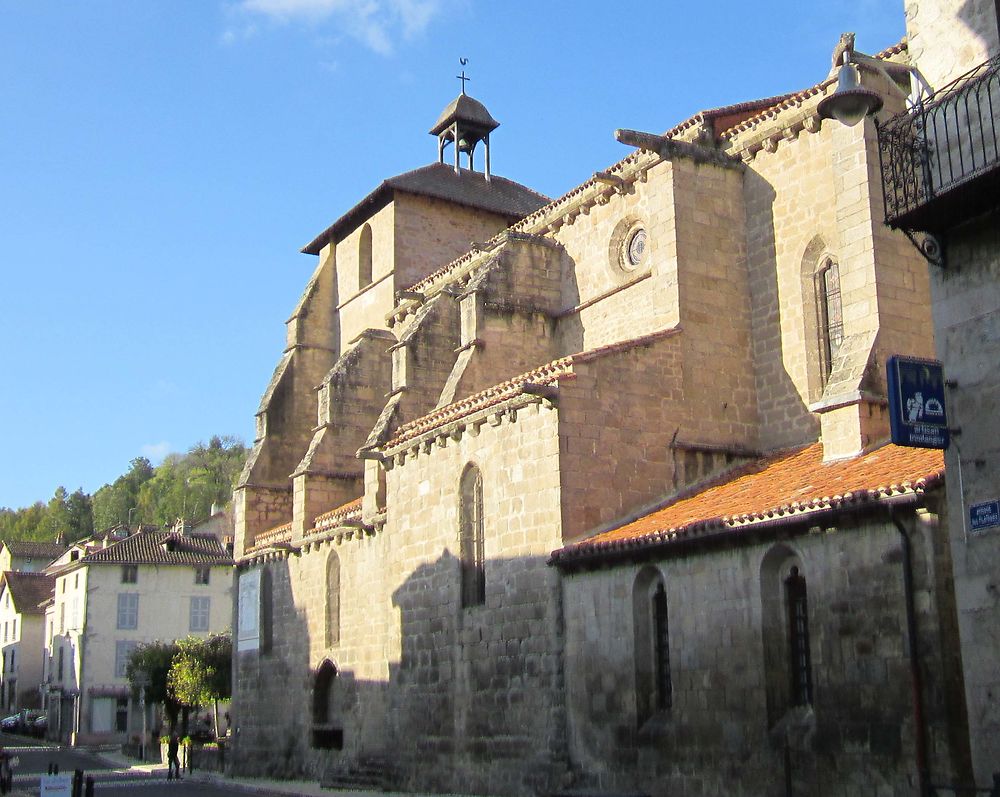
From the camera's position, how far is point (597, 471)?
1805 centimetres

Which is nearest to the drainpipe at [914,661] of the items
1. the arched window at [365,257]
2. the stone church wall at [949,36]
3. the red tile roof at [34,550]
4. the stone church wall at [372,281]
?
the stone church wall at [949,36]

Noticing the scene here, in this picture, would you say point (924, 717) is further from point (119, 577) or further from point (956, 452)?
point (119, 577)

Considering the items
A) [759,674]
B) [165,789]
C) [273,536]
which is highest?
[273,536]

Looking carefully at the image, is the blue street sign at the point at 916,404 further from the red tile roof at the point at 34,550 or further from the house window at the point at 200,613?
the red tile roof at the point at 34,550

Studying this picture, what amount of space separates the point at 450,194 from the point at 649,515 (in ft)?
52.7

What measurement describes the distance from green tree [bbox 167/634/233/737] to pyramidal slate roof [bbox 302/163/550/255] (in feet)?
45.7

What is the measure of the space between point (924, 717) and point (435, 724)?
32.0 feet

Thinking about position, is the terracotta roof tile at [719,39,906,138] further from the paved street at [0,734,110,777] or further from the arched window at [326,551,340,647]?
the paved street at [0,734,110,777]

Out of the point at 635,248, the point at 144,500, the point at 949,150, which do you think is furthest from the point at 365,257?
the point at 144,500

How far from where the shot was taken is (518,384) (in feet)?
61.5

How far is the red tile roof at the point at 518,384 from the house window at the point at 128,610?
3490 centimetres

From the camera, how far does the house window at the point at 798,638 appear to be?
46.0ft

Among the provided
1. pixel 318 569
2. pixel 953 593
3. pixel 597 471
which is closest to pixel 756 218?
pixel 597 471

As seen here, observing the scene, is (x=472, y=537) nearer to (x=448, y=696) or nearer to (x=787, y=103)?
(x=448, y=696)
